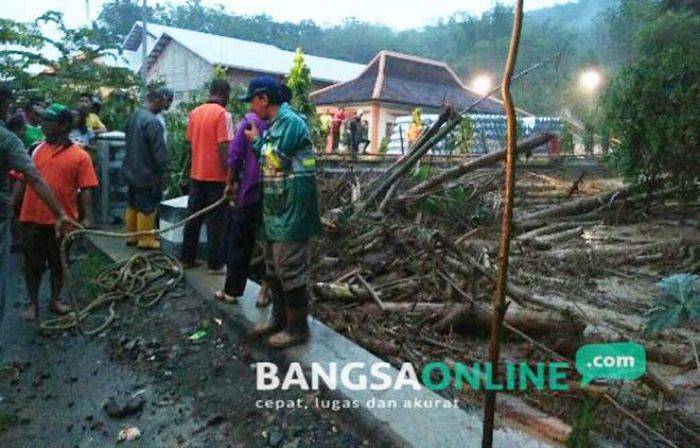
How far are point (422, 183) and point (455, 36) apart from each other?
6627cm

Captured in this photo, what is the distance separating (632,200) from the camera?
9.60 meters

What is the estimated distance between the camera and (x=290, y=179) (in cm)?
353

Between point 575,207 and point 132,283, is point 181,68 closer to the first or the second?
point 575,207

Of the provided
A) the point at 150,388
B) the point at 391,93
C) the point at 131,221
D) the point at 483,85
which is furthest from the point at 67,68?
the point at 483,85

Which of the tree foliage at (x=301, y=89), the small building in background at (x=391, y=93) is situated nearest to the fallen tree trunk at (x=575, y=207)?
the tree foliage at (x=301, y=89)

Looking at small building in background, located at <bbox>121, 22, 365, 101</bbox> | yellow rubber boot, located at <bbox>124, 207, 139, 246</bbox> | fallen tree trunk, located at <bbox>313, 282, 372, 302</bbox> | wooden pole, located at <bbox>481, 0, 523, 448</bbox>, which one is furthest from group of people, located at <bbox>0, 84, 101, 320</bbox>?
small building in background, located at <bbox>121, 22, 365, 101</bbox>

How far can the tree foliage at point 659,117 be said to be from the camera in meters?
8.55

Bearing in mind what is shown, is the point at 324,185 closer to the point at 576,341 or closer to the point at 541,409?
the point at 576,341

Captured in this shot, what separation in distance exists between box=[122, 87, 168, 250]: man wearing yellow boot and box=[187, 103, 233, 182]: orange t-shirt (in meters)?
0.86

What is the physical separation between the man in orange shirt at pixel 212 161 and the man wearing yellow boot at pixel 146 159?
0.72 metres

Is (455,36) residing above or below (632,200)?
above

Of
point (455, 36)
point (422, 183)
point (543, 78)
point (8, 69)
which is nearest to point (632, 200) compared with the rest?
point (422, 183)

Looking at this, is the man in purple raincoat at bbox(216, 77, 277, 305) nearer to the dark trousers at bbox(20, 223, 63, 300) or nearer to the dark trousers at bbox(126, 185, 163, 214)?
the dark trousers at bbox(20, 223, 63, 300)

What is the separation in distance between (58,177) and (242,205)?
1.62 meters
